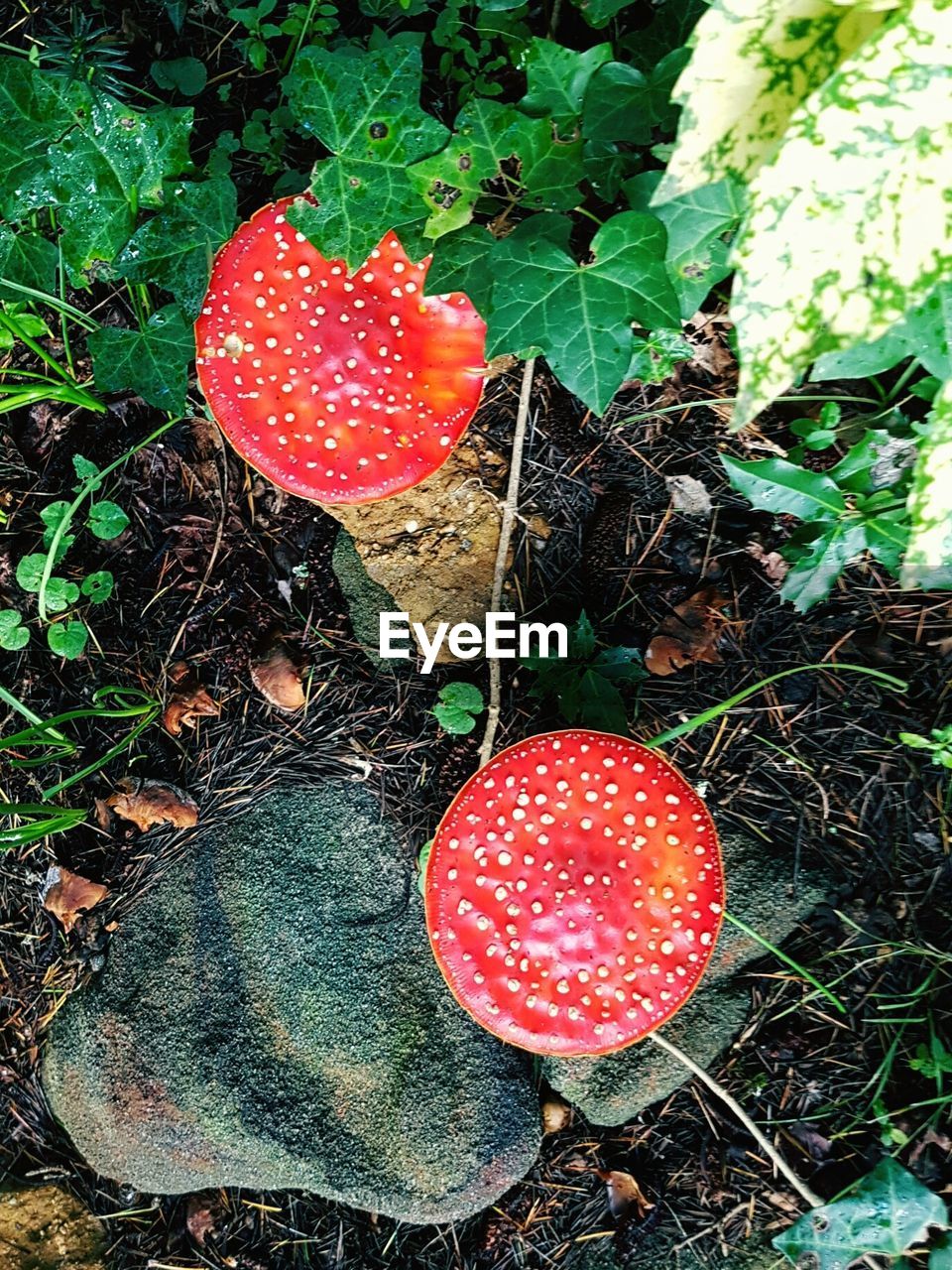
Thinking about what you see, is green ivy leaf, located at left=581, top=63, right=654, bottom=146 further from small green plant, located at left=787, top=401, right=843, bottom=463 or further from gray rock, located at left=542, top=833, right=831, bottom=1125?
gray rock, located at left=542, top=833, right=831, bottom=1125

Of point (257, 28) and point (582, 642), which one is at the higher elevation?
point (257, 28)

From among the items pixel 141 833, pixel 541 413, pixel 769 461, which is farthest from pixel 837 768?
pixel 141 833

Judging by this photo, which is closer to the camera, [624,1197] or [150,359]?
[150,359]

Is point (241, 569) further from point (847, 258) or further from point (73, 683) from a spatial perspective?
point (847, 258)

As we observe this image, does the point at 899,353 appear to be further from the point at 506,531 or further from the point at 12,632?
the point at 12,632

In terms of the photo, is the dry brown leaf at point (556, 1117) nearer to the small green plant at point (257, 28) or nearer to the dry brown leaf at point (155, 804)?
the dry brown leaf at point (155, 804)

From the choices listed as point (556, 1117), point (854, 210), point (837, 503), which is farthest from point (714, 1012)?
point (854, 210)
